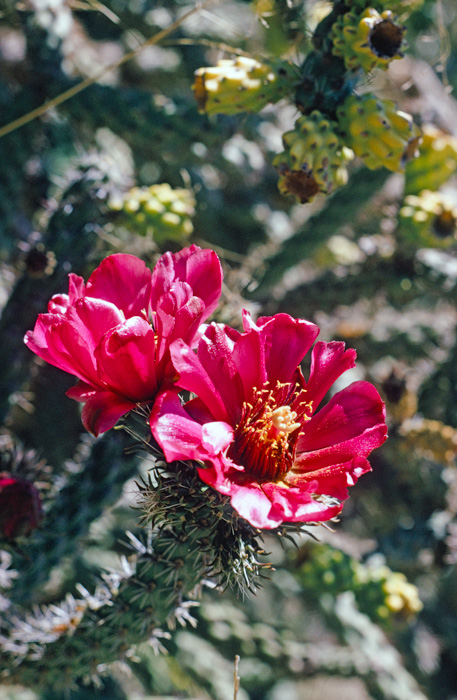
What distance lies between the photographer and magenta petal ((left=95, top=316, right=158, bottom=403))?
87 cm

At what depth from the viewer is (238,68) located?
138cm

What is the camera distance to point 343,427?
3.16ft

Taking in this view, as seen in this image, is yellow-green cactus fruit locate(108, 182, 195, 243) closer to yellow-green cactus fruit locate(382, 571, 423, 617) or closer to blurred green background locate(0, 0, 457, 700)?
blurred green background locate(0, 0, 457, 700)

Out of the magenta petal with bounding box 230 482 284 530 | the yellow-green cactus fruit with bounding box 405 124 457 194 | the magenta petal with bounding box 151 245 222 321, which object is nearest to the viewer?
the magenta petal with bounding box 230 482 284 530

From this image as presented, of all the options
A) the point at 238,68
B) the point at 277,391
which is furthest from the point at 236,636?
the point at 238,68

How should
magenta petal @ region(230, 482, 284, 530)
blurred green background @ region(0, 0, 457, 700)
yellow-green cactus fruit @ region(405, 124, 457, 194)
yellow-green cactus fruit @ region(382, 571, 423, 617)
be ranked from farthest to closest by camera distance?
yellow-green cactus fruit @ region(405, 124, 457, 194) < yellow-green cactus fruit @ region(382, 571, 423, 617) < blurred green background @ region(0, 0, 457, 700) < magenta petal @ region(230, 482, 284, 530)

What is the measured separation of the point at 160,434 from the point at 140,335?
15cm

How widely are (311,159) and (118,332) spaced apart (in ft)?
2.00

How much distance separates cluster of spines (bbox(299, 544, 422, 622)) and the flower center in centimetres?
112

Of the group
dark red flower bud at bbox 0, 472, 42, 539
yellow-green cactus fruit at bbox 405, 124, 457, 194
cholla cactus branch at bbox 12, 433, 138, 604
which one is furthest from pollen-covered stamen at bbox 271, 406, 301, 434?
yellow-green cactus fruit at bbox 405, 124, 457, 194

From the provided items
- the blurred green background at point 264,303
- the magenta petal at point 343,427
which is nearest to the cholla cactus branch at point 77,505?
the blurred green background at point 264,303

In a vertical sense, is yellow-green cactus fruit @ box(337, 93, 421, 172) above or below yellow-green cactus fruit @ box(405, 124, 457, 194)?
above

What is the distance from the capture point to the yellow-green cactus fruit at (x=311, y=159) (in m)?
1.25

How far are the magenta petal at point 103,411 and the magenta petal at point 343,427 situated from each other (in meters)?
0.29
